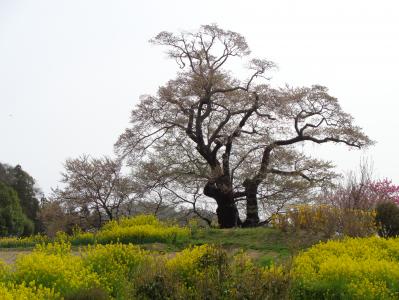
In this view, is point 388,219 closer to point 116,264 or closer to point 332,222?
point 332,222

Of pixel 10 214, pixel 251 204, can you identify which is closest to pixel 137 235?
pixel 251 204

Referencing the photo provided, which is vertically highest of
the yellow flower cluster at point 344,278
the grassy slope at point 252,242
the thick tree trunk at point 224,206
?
the thick tree trunk at point 224,206

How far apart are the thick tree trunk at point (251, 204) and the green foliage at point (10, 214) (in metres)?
19.1

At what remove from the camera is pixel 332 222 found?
12.0 m

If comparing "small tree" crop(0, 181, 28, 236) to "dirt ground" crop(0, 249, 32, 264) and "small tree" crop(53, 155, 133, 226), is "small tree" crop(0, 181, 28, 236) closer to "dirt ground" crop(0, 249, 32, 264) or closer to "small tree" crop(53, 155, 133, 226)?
"small tree" crop(53, 155, 133, 226)

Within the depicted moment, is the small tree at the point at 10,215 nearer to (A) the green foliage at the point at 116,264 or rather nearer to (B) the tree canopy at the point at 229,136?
(B) the tree canopy at the point at 229,136

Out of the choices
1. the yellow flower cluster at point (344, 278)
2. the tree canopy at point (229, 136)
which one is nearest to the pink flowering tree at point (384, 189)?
the tree canopy at point (229, 136)

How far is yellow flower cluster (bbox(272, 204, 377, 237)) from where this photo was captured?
11.9 m

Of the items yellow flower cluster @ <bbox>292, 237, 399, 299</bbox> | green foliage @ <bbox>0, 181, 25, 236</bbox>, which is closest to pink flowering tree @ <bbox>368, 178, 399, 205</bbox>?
yellow flower cluster @ <bbox>292, 237, 399, 299</bbox>

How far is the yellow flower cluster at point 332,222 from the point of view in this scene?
11883 millimetres

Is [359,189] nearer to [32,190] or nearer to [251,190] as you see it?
[251,190]

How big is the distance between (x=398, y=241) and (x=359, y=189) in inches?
192

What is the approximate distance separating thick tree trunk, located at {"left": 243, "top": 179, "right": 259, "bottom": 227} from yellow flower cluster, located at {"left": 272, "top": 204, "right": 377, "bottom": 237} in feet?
16.9

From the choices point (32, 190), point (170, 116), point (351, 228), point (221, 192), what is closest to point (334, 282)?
point (351, 228)
